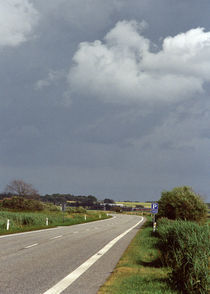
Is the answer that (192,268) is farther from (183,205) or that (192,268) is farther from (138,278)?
(183,205)

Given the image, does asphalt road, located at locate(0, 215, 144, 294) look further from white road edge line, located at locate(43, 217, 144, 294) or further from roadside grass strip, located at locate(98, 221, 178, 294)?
roadside grass strip, located at locate(98, 221, 178, 294)

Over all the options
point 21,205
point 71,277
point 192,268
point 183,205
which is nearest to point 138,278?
point 71,277

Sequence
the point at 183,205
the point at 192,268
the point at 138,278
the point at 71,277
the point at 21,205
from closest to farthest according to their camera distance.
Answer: the point at 192,268, the point at 138,278, the point at 71,277, the point at 183,205, the point at 21,205

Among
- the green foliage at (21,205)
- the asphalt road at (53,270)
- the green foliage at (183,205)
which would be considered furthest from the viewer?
the green foliage at (21,205)

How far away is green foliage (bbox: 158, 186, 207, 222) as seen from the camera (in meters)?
25.8

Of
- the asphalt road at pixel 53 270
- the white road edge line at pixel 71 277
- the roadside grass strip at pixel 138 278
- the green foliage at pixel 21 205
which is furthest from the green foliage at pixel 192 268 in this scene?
the green foliage at pixel 21 205

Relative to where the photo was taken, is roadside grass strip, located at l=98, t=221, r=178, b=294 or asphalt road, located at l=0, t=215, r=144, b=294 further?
asphalt road, located at l=0, t=215, r=144, b=294

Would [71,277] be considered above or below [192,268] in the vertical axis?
below

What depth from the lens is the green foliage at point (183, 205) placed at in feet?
84.5

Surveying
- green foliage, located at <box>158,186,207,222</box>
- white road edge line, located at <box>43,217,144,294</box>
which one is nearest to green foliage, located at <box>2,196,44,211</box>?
green foliage, located at <box>158,186,207,222</box>

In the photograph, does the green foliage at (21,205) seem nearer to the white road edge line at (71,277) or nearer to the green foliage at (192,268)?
the white road edge line at (71,277)

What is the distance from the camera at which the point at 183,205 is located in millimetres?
26344

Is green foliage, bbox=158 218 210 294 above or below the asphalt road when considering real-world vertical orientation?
above

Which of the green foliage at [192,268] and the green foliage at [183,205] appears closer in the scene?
the green foliage at [192,268]
